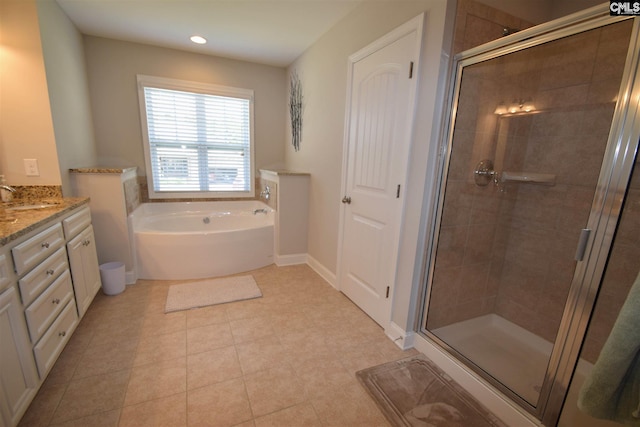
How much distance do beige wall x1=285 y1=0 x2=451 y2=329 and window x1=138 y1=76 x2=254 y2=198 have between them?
0.70m

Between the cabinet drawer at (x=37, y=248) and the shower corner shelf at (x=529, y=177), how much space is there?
282cm

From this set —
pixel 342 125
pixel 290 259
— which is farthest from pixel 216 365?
pixel 342 125

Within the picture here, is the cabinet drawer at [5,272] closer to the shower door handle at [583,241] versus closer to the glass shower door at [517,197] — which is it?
the glass shower door at [517,197]

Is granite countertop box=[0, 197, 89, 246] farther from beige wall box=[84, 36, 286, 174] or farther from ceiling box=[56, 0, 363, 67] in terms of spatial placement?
ceiling box=[56, 0, 363, 67]

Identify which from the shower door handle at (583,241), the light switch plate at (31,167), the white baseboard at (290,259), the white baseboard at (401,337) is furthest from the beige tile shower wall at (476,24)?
the light switch plate at (31,167)

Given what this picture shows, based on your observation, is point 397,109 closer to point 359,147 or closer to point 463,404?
point 359,147

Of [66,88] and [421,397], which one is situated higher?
[66,88]

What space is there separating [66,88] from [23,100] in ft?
1.62

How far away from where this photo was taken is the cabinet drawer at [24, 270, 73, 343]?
1313 mm

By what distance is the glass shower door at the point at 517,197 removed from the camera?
1.65 m

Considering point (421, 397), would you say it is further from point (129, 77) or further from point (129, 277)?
point (129, 77)

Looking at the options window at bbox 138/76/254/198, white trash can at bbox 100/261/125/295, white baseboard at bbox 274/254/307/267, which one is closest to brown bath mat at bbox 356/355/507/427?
white baseboard at bbox 274/254/307/267

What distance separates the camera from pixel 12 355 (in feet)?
3.84

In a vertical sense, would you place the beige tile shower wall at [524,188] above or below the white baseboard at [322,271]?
above
